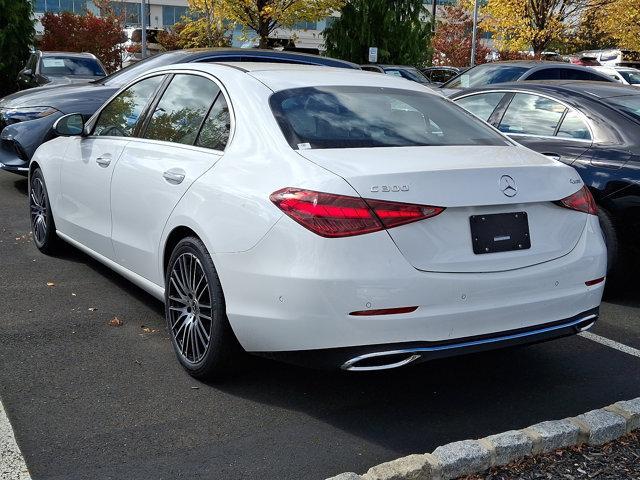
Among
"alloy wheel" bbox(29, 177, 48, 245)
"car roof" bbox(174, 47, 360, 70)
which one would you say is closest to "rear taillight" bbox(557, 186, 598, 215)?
"alloy wheel" bbox(29, 177, 48, 245)

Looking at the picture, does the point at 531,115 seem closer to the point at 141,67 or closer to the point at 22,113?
the point at 141,67

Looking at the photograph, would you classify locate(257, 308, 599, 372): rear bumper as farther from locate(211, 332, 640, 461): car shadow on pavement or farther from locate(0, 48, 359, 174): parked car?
locate(0, 48, 359, 174): parked car

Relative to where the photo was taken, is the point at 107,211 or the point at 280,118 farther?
the point at 107,211

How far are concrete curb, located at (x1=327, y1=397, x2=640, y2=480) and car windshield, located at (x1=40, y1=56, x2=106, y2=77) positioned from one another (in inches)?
544

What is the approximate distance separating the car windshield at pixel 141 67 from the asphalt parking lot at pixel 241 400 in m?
4.43

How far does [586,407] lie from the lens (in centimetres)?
379

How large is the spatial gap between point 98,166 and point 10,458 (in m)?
2.35

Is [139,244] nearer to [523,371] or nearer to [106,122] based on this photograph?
[106,122]

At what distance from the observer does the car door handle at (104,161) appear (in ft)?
16.1

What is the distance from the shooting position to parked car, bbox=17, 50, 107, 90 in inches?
601

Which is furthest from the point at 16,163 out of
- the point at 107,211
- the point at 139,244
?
the point at 139,244

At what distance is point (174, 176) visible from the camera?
409cm

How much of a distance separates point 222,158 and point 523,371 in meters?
1.99

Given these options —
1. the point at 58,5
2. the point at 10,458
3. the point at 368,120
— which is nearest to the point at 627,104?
the point at 368,120
